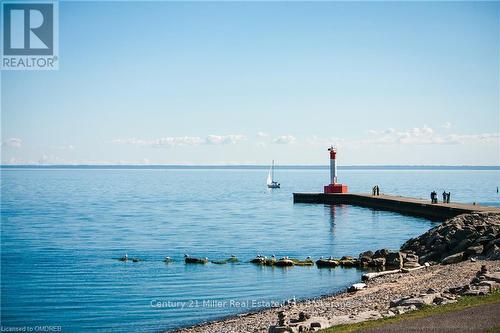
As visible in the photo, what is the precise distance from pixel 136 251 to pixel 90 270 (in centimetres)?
817

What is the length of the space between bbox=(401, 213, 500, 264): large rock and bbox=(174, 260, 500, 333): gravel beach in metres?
1.99

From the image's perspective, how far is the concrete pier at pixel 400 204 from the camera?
53.3 m

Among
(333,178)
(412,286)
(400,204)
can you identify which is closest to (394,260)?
(412,286)

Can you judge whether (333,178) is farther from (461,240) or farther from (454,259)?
(454,259)

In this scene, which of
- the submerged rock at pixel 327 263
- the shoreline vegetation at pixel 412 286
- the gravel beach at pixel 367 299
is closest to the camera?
the shoreline vegetation at pixel 412 286

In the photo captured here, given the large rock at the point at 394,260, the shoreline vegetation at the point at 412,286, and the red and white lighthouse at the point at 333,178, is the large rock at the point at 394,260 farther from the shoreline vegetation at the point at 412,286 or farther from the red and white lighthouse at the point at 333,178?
the red and white lighthouse at the point at 333,178

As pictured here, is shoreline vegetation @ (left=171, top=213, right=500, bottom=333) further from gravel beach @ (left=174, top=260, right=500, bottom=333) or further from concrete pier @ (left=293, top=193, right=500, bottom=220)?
concrete pier @ (left=293, top=193, right=500, bottom=220)

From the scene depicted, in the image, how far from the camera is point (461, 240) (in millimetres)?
34719

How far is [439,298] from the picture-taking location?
18312 millimetres

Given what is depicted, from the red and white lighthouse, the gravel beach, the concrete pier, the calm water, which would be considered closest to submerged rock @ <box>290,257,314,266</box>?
the calm water

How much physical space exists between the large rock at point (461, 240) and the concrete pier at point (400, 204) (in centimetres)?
529

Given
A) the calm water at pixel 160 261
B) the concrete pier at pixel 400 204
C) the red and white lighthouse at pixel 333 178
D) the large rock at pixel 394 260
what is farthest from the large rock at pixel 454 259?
the red and white lighthouse at pixel 333 178

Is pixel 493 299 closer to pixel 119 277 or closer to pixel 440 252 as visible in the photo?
pixel 440 252

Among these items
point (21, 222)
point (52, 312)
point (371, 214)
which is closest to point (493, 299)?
point (52, 312)
